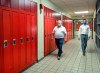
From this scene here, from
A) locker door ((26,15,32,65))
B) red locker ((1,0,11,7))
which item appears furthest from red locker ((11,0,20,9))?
locker door ((26,15,32,65))

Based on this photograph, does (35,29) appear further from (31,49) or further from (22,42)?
(22,42)

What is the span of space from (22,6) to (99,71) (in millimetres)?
3112

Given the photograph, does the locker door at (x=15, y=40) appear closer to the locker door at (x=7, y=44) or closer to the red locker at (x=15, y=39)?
the red locker at (x=15, y=39)

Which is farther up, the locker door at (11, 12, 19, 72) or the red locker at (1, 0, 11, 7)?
the red locker at (1, 0, 11, 7)

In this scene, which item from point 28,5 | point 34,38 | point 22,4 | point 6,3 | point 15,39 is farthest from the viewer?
point 34,38

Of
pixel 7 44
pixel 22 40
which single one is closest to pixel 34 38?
pixel 22 40

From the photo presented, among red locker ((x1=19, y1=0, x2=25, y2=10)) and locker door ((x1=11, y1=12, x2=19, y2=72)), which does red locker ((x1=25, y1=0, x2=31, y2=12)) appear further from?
locker door ((x1=11, y1=12, x2=19, y2=72))

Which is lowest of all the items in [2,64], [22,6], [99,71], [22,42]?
[99,71]

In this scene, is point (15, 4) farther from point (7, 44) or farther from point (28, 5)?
point (7, 44)

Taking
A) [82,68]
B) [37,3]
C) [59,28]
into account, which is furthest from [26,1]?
[82,68]

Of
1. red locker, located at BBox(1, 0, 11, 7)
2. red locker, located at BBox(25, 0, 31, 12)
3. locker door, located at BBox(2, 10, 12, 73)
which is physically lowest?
locker door, located at BBox(2, 10, 12, 73)

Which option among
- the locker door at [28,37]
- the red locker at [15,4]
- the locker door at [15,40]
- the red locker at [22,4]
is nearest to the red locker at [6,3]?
the red locker at [15,4]

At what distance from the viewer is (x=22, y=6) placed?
172 inches

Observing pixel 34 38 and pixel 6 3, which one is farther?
pixel 34 38
